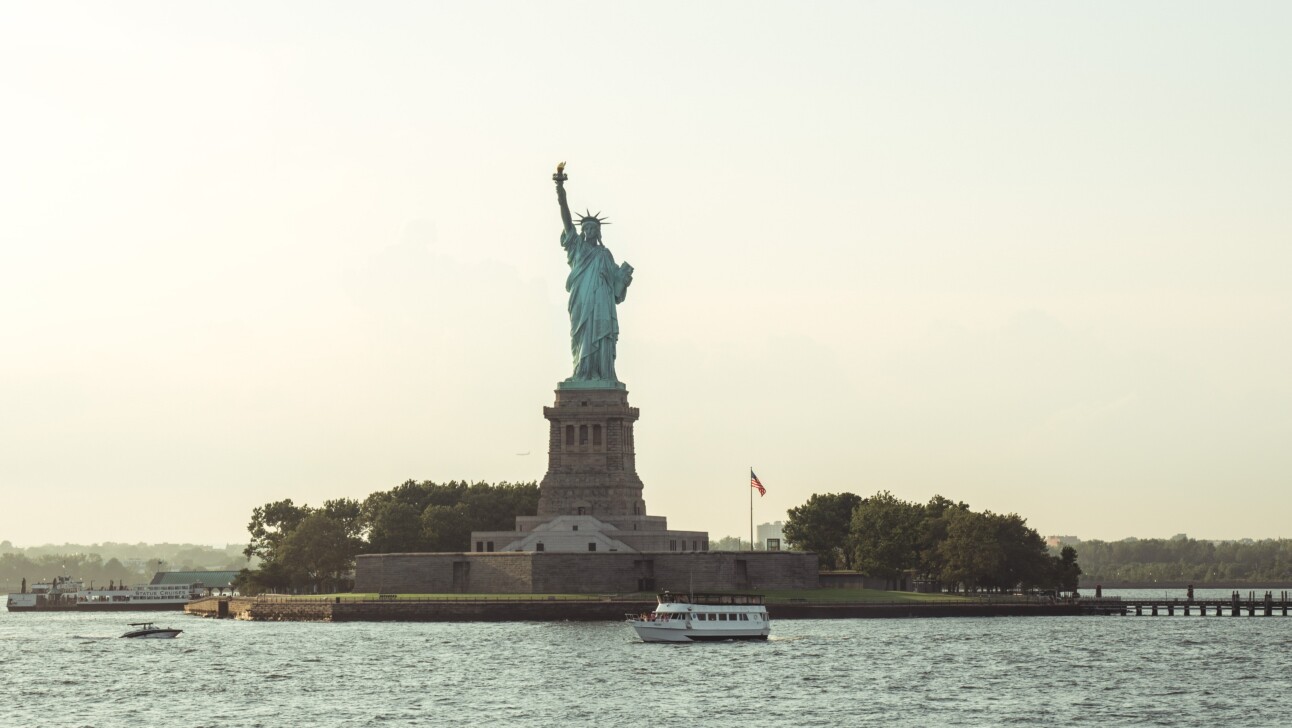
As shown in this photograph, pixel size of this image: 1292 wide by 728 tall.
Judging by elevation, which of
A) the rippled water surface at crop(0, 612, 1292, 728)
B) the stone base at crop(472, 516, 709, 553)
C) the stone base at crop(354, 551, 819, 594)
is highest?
the stone base at crop(472, 516, 709, 553)

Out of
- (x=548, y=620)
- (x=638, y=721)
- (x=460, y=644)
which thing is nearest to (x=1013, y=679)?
(x=638, y=721)

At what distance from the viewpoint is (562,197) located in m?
139

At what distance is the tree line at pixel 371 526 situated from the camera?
508 feet

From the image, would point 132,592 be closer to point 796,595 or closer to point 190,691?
point 796,595

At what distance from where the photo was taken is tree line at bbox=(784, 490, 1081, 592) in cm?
15238

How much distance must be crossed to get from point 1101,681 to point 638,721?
82.7 ft

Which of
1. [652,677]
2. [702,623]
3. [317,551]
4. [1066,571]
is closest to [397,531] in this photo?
[317,551]

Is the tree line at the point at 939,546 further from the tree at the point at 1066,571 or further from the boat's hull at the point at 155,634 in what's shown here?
the boat's hull at the point at 155,634

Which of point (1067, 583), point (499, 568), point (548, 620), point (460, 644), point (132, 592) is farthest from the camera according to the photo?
point (132, 592)

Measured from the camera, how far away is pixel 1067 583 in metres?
162

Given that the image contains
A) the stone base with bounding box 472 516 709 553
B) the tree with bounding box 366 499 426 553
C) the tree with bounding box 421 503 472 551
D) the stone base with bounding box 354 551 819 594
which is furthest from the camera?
the tree with bounding box 366 499 426 553

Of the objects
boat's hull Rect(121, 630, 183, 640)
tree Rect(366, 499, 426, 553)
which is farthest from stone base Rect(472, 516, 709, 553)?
boat's hull Rect(121, 630, 183, 640)

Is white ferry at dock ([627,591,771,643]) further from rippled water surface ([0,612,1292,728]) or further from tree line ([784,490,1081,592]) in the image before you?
tree line ([784,490,1081,592])

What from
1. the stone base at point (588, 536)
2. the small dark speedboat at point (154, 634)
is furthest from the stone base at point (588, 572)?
the small dark speedboat at point (154, 634)
